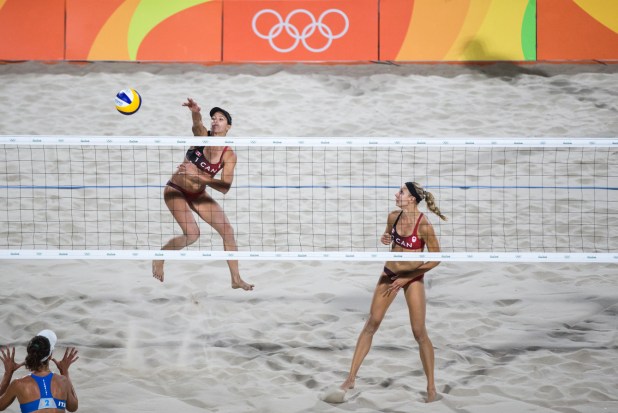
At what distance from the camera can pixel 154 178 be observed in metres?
9.30

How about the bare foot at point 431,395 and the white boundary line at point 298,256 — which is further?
the bare foot at point 431,395

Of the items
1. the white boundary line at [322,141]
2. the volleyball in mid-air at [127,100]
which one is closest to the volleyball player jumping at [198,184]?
the volleyball in mid-air at [127,100]

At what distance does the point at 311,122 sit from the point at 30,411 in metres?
4.91

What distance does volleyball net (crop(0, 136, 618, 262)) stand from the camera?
872 centimetres

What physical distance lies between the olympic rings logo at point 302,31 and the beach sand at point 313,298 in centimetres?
25

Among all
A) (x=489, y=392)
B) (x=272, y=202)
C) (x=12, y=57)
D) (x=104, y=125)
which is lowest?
(x=489, y=392)

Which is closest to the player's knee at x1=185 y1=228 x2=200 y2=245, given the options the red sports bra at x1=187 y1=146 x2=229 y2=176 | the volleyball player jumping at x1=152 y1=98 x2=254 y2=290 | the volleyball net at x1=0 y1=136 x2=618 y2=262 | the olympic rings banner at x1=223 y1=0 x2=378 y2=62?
the volleyball player jumping at x1=152 y1=98 x2=254 y2=290

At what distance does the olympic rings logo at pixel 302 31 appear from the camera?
9.93 metres

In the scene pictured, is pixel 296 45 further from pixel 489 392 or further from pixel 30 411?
pixel 30 411

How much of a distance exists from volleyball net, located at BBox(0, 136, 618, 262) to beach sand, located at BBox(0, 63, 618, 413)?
0.26 meters

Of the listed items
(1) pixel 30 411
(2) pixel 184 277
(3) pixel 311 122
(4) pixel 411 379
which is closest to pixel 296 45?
(3) pixel 311 122

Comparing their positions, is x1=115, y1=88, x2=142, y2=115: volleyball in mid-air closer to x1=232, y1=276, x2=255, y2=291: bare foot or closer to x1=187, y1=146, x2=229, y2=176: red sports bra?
x1=187, y1=146, x2=229, y2=176: red sports bra

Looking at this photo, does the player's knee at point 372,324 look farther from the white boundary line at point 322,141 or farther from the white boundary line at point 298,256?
the white boundary line at point 322,141

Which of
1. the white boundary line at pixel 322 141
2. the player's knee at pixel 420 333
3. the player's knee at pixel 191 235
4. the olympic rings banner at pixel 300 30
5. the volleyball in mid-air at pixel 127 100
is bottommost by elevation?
the player's knee at pixel 420 333
